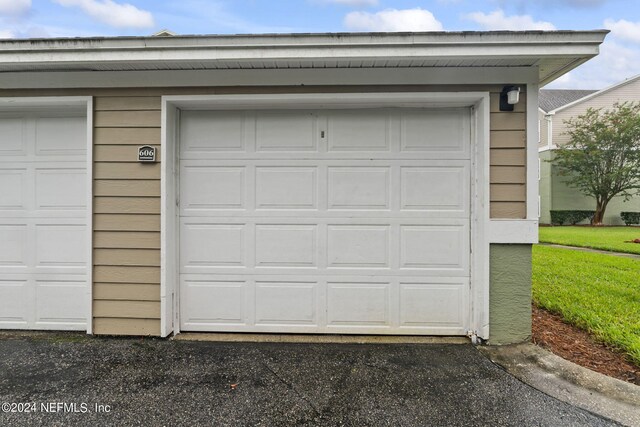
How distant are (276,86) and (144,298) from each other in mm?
2189

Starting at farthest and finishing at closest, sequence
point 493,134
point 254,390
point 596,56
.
Answer: point 493,134, point 596,56, point 254,390

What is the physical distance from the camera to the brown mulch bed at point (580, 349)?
7.63ft

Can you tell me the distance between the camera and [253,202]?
296 cm

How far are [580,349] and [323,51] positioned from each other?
10.3 ft

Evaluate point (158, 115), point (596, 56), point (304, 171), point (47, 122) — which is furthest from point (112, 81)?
point (596, 56)

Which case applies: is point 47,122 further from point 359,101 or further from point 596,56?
point 596,56

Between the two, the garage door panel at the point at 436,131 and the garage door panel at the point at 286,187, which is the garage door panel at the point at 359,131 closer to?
the garage door panel at the point at 436,131

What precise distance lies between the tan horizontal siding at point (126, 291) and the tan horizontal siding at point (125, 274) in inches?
1.7

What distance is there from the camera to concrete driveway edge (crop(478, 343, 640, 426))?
6.32 ft

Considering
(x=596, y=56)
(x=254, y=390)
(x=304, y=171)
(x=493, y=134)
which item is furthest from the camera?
(x=304, y=171)

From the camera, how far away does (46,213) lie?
9.77 ft

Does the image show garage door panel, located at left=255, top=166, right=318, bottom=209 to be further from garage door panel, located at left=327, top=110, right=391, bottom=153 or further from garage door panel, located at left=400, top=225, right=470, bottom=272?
garage door panel, located at left=400, top=225, right=470, bottom=272

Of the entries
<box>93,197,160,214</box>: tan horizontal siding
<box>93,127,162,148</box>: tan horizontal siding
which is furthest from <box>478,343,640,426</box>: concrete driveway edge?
<box>93,127,162,148</box>: tan horizontal siding

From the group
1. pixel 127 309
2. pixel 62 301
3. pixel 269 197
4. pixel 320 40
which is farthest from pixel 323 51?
pixel 62 301
